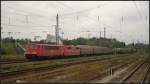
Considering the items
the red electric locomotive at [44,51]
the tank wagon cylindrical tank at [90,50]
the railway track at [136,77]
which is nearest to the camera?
the railway track at [136,77]

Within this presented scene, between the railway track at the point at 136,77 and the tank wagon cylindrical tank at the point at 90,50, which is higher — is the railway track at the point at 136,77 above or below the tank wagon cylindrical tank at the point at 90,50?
below

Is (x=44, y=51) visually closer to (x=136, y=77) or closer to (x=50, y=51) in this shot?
(x=50, y=51)

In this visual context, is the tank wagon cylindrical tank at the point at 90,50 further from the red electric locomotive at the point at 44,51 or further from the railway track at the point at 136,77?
the railway track at the point at 136,77

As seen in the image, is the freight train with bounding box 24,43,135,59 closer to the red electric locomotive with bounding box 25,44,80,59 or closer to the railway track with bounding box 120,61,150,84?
the red electric locomotive with bounding box 25,44,80,59

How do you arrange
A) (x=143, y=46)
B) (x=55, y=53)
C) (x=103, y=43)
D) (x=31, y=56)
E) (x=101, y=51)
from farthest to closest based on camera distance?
(x=143, y=46) → (x=103, y=43) → (x=101, y=51) → (x=55, y=53) → (x=31, y=56)

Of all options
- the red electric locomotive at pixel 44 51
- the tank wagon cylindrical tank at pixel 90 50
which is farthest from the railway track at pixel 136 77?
the tank wagon cylindrical tank at pixel 90 50

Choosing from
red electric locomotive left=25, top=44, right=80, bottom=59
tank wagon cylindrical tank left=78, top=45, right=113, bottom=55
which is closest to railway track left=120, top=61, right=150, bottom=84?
red electric locomotive left=25, top=44, right=80, bottom=59

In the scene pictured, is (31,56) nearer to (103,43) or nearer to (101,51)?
(101,51)

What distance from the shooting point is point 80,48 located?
56.1 meters

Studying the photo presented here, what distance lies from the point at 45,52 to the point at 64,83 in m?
24.2

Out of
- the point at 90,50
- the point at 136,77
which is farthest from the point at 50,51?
the point at 90,50

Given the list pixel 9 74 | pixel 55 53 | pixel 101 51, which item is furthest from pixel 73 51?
pixel 9 74

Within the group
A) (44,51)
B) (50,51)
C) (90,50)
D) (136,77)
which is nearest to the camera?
(136,77)

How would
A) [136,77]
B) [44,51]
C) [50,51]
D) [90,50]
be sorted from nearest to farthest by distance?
[136,77] < [44,51] < [50,51] < [90,50]
